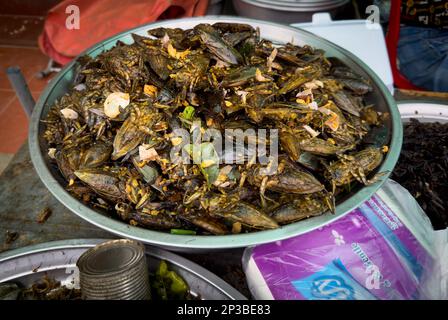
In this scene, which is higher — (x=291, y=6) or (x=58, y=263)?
(x=291, y=6)

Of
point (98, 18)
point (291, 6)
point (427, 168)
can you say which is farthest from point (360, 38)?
point (98, 18)

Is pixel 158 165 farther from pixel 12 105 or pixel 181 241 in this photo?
pixel 12 105

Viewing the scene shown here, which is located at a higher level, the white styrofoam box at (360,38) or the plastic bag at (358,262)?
the white styrofoam box at (360,38)

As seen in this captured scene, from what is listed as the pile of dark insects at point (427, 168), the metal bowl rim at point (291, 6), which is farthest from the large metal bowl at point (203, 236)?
the metal bowl rim at point (291, 6)

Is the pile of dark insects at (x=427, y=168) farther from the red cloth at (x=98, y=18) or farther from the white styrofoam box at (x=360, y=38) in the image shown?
the red cloth at (x=98, y=18)

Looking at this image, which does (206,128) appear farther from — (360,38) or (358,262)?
(360,38)

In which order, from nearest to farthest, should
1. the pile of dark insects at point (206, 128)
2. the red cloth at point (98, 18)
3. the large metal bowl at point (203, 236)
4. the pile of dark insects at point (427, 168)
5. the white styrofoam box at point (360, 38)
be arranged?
the large metal bowl at point (203, 236), the pile of dark insects at point (206, 128), the pile of dark insects at point (427, 168), the white styrofoam box at point (360, 38), the red cloth at point (98, 18)

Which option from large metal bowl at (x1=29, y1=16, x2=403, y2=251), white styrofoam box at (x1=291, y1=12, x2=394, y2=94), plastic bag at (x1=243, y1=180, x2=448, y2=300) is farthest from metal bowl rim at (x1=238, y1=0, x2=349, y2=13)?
plastic bag at (x1=243, y1=180, x2=448, y2=300)
